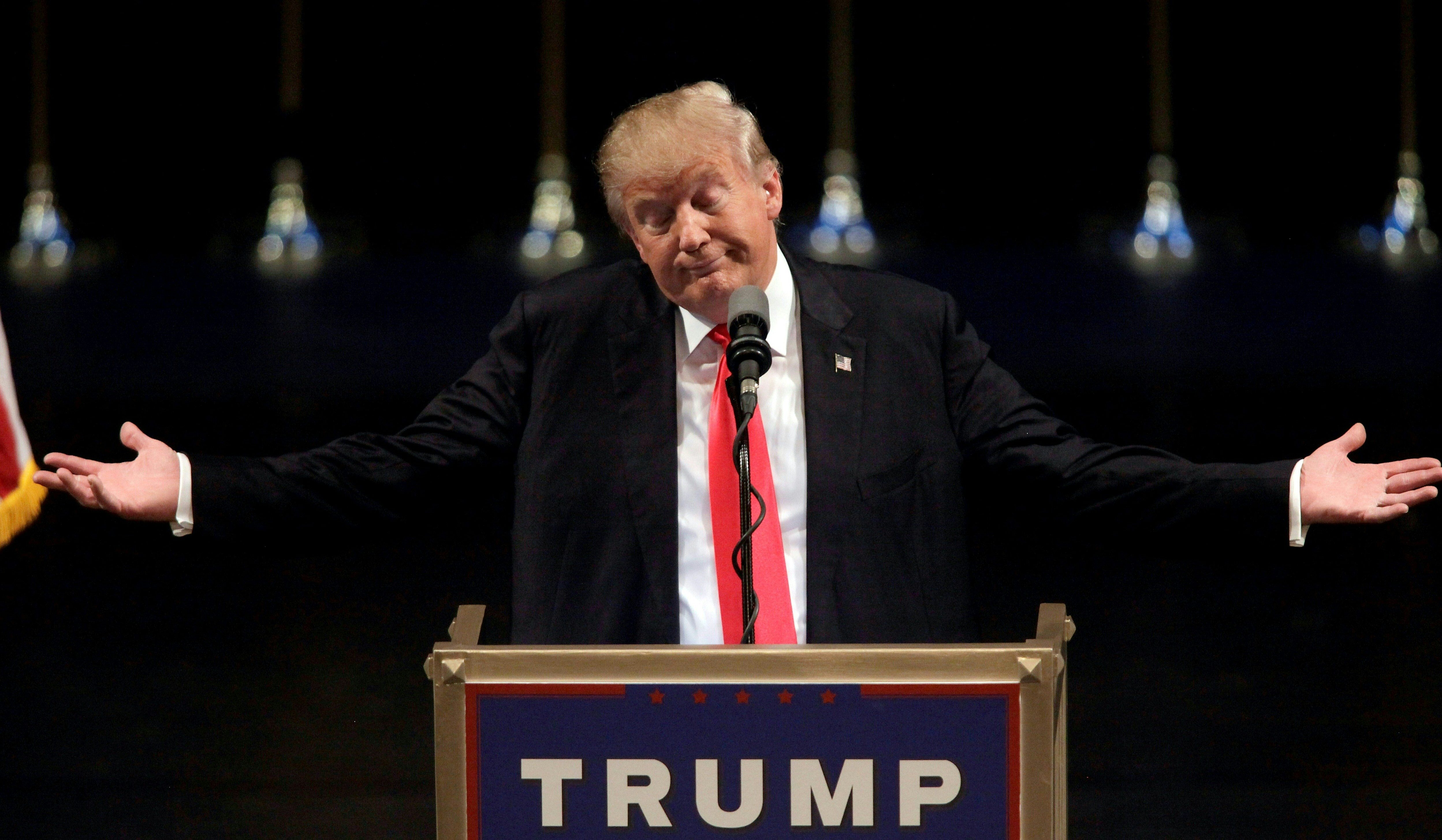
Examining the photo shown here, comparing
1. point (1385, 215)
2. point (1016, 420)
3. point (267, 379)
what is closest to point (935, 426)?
point (1016, 420)

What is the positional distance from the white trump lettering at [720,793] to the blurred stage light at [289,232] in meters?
5.45

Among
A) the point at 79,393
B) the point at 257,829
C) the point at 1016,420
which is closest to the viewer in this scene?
the point at 1016,420

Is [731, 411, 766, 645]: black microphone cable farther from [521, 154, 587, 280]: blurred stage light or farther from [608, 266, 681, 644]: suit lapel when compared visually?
[521, 154, 587, 280]: blurred stage light

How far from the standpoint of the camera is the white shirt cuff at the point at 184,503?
6.78ft

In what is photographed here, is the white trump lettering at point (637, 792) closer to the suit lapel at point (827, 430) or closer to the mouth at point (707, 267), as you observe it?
the suit lapel at point (827, 430)

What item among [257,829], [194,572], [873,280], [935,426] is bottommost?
[257,829]

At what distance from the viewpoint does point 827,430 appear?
7.09 ft

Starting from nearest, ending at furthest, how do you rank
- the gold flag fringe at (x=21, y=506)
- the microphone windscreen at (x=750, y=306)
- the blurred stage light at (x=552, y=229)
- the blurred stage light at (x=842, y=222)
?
the microphone windscreen at (x=750, y=306), the gold flag fringe at (x=21, y=506), the blurred stage light at (x=842, y=222), the blurred stage light at (x=552, y=229)

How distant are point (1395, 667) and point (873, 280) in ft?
7.58

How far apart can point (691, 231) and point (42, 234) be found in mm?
5603

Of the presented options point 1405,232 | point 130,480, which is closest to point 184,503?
point 130,480

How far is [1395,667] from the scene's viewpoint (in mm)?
4145

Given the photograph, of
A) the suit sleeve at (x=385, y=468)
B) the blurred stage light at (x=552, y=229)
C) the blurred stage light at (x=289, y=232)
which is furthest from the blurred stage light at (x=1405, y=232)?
the suit sleeve at (x=385, y=468)

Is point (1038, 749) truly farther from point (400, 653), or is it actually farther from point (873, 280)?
point (400, 653)
